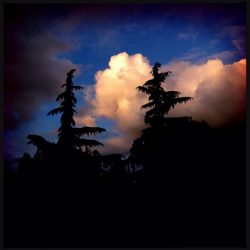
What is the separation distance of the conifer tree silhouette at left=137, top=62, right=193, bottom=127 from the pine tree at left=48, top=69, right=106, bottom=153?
2867 mm

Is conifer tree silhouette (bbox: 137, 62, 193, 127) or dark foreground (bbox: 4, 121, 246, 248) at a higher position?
conifer tree silhouette (bbox: 137, 62, 193, 127)

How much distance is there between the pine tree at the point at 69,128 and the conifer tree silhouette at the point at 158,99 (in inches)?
113

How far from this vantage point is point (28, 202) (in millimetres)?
10961

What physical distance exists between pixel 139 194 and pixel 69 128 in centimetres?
560

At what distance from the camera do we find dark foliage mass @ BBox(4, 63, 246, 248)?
34.3ft

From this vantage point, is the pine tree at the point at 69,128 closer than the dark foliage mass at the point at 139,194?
No

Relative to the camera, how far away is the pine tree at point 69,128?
Answer: 48.8 ft

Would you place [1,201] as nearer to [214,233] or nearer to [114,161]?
[114,161]

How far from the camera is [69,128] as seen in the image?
15516mm

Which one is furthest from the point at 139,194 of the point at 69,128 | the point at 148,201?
the point at 69,128

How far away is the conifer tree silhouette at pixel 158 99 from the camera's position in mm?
15258

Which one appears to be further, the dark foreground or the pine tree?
the pine tree

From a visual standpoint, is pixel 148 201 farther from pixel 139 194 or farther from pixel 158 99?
pixel 158 99

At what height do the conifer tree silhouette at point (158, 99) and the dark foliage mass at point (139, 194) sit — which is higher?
the conifer tree silhouette at point (158, 99)
